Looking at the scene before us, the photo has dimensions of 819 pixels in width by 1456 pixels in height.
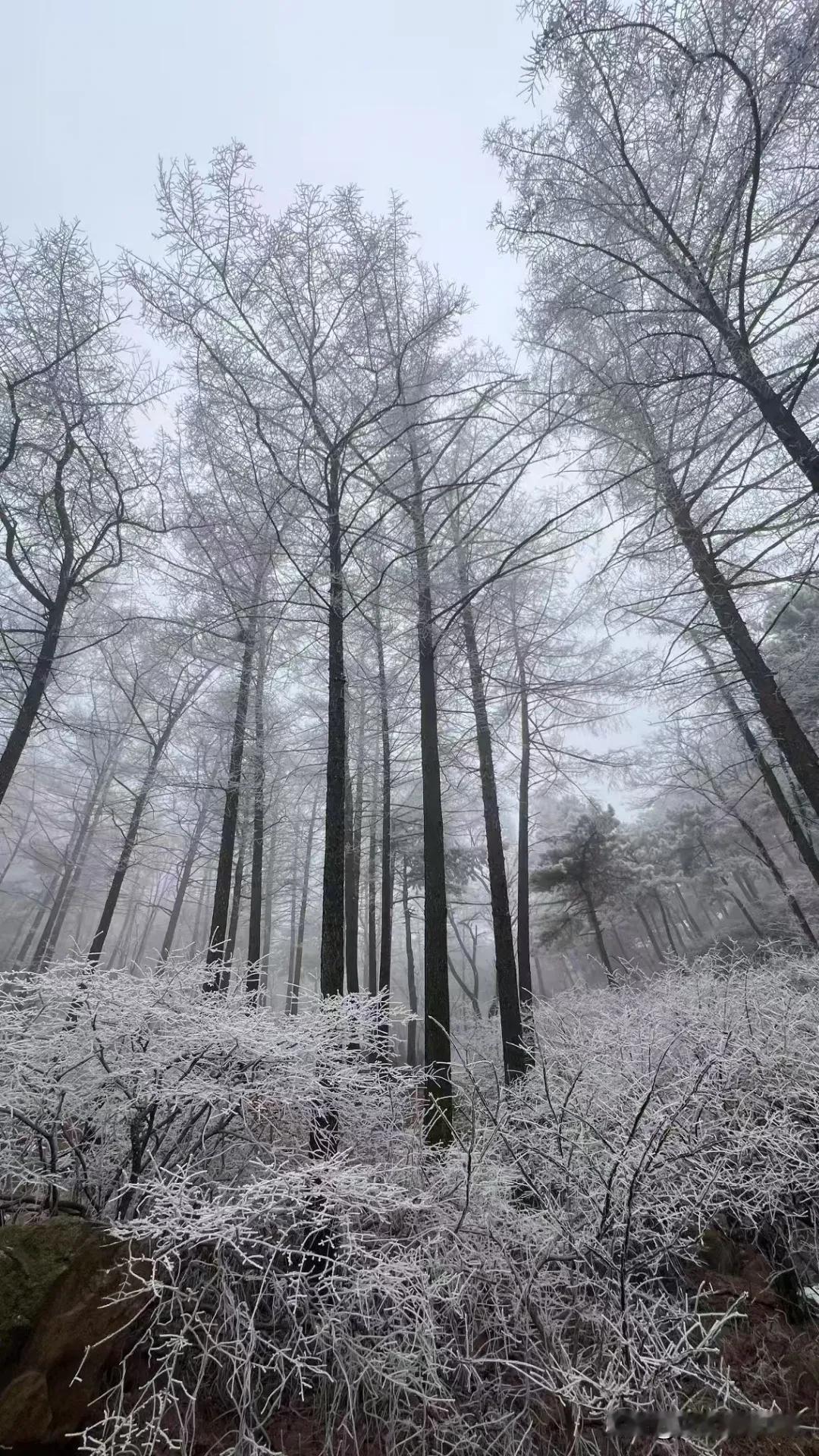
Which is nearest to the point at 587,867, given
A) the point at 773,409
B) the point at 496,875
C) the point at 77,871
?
the point at 496,875

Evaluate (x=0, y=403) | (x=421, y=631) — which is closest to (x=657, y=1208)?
(x=421, y=631)

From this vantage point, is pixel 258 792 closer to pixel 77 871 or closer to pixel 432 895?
pixel 432 895

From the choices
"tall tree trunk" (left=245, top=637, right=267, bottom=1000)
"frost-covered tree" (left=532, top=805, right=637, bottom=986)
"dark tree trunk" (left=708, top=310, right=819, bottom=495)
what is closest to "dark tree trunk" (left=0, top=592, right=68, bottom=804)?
"tall tree trunk" (left=245, top=637, right=267, bottom=1000)

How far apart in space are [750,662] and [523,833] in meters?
4.79

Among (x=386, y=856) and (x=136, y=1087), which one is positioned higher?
(x=386, y=856)

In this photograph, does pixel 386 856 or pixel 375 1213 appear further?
pixel 386 856

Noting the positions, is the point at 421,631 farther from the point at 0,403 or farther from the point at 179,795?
the point at 179,795

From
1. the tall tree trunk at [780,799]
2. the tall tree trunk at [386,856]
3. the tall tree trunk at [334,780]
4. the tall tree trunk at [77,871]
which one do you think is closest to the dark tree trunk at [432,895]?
the tall tree trunk at [334,780]

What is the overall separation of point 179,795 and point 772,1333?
43.3 ft

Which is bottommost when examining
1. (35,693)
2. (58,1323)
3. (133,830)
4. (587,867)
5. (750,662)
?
(58,1323)

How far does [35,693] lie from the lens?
732 cm

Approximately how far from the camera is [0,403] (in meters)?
7.01

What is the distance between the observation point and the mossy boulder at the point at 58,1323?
2.10m

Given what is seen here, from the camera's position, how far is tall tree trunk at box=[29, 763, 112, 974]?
17906 millimetres
